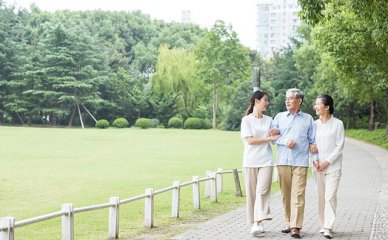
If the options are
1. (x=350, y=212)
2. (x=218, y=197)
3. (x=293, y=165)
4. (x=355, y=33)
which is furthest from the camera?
(x=355, y=33)

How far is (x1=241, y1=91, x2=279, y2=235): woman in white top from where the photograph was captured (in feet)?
27.6

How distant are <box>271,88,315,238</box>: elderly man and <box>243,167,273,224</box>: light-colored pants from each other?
206 millimetres

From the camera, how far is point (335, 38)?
24.7m

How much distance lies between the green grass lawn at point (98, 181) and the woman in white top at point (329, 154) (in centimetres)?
252

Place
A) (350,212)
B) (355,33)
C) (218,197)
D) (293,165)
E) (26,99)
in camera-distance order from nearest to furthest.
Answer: (293,165), (350,212), (218,197), (355,33), (26,99)

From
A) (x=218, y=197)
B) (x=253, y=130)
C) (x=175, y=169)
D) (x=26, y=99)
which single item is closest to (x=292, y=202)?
(x=253, y=130)

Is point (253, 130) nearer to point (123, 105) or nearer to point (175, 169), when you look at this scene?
point (175, 169)

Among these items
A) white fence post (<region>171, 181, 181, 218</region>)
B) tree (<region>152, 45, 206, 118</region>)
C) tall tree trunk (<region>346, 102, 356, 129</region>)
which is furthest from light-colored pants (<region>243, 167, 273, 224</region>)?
tree (<region>152, 45, 206, 118</region>)

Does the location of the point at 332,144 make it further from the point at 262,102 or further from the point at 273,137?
the point at 262,102

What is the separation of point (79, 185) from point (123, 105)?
54.5 meters

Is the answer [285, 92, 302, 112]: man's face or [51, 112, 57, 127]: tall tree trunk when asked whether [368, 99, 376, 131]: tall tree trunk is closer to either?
[51, 112, 57, 127]: tall tree trunk

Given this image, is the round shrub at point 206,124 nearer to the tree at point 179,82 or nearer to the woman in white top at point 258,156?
the tree at point 179,82

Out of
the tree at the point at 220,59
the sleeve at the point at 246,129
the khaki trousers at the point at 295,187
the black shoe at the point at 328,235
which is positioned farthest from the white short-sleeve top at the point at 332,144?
the tree at the point at 220,59

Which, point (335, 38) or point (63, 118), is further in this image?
point (63, 118)
